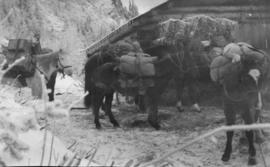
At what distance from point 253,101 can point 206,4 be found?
571 centimetres

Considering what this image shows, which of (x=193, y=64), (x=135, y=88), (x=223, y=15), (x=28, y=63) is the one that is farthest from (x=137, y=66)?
(x=223, y=15)

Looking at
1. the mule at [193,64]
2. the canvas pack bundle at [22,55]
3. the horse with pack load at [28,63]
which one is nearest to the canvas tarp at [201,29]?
the mule at [193,64]

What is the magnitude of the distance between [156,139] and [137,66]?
1354 millimetres

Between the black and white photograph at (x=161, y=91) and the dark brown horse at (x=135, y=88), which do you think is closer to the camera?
the black and white photograph at (x=161, y=91)

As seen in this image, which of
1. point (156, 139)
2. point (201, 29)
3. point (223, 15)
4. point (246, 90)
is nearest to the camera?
point (246, 90)

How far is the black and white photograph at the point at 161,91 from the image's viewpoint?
2743mm

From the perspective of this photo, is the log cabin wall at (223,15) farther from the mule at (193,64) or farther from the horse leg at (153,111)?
the horse leg at (153,111)

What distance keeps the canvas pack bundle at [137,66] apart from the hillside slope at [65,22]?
18.7 metres

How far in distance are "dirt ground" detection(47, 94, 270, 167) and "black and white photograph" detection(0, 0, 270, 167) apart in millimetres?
17

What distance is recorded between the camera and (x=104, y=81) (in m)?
6.65

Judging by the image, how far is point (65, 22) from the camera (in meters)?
29.1

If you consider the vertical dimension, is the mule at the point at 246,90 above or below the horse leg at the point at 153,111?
above

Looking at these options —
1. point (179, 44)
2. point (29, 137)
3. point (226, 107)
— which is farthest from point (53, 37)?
point (29, 137)

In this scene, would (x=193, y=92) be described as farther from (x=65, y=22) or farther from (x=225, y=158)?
(x=65, y=22)
